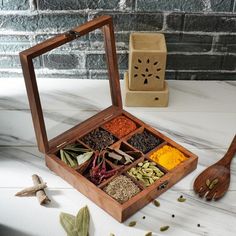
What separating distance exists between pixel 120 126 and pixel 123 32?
0.28 meters

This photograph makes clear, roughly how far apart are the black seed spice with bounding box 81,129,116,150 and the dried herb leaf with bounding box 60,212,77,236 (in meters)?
0.18

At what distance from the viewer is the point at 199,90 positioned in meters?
1.45

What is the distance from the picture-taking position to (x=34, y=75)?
3.54 ft

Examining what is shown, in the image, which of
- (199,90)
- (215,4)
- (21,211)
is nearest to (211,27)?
(215,4)

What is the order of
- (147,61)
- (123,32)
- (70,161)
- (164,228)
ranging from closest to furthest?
(164,228)
(70,161)
(147,61)
(123,32)

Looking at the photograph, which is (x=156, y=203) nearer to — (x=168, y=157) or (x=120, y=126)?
(x=168, y=157)

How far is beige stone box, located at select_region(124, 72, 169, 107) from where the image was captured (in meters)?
1.35

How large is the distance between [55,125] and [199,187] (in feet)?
1.28

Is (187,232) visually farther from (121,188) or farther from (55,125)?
(55,125)

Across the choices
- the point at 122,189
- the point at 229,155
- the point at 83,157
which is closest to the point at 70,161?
the point at 83,157

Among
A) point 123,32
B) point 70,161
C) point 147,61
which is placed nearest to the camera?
point 70,161

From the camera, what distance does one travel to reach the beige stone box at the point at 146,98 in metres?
1.35

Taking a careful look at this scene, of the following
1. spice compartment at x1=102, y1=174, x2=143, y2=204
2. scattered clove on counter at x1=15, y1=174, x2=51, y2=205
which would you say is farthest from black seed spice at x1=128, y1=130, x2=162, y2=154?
scattered clove on counter at x1=15, y1=174, x2=51, y2=205

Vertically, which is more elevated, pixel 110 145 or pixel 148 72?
pixel 148 72
